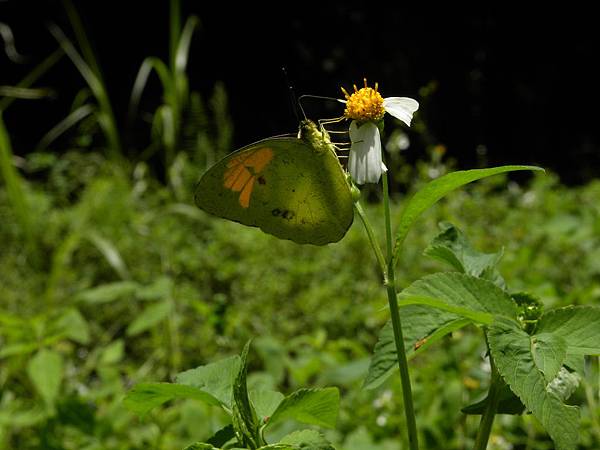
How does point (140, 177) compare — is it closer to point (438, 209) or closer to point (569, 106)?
point (438, 209)

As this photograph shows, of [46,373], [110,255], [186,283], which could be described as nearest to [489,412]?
[46,373]

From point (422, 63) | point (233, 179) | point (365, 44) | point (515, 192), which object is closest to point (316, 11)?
point (365, 44)

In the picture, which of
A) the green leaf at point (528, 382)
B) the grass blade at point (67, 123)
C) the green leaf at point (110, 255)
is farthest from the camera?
the grass blade at point (67, 123)

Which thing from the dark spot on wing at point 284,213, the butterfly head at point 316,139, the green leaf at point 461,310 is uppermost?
the butterfly head at point 316,139

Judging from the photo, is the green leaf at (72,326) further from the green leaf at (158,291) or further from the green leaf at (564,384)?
the green leaf at (564,384)

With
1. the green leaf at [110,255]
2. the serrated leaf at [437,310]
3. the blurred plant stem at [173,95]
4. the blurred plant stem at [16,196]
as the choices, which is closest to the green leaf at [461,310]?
the serrated leaf at [437,310]

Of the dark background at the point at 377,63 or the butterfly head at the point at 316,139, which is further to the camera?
the dark background at the point at 377,63

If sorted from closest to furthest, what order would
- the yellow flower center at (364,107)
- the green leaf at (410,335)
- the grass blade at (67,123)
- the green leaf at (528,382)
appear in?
the green leaf at (528,382), the green leaf at (410,335), the yellow flower center at (364,107), the grass blade at (67,123)
